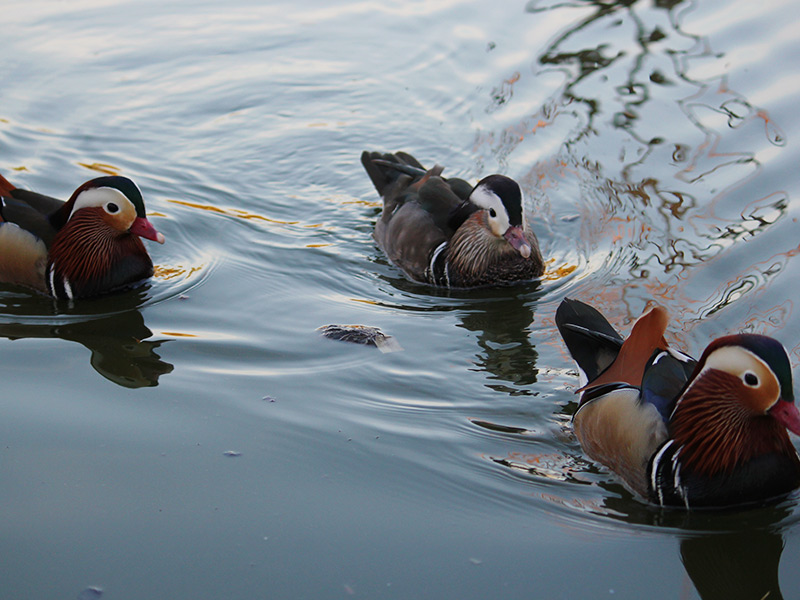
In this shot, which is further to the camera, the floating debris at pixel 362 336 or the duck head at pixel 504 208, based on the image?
the duck head at pixel 504 208

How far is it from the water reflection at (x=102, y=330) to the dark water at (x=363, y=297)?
24mm

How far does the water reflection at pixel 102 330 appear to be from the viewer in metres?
5.46

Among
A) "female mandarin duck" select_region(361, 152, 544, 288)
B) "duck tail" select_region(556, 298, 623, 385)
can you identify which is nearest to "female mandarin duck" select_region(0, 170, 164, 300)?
"female mandarin duck" select_region(361, 152, 544, 288)

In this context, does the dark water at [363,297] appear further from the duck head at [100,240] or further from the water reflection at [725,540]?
the duck head at [100,240]

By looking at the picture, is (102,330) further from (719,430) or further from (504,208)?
(719,430)

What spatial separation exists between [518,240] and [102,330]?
108 inches

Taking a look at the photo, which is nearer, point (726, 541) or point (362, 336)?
point (726, 541)

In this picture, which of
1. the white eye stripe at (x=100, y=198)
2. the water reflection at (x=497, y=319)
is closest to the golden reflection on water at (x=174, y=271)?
the white eye stripe at (x=100, y=198)

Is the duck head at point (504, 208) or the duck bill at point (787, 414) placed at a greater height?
the duck head at point (504, 208)

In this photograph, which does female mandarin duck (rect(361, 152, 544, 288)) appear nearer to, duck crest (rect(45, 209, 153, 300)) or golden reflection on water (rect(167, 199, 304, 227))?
golden reflection on water (rect(167, 199, 304, 227))

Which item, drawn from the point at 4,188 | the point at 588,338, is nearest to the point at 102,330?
the point at 4,188

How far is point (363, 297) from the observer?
6578mm

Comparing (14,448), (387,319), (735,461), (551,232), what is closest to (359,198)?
(551,232)

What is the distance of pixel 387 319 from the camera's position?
618 centimetres
